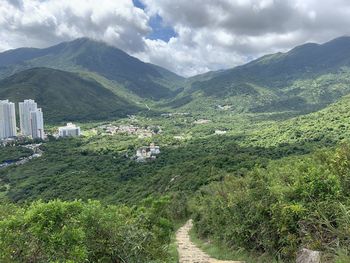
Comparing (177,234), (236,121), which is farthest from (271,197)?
(236,121)

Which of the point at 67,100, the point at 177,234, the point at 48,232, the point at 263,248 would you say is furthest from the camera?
the point at 67,100

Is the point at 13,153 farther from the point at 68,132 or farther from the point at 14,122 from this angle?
the point at 14,122

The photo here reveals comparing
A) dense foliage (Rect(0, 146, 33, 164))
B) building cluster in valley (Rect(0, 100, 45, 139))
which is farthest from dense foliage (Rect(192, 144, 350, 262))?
building cluster in valley (Rect(0, 100, 45, 139))

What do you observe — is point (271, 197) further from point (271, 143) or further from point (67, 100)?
point (67, 100)

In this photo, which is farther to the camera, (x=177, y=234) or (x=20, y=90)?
(x=20, y=90)

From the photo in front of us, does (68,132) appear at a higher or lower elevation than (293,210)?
lower

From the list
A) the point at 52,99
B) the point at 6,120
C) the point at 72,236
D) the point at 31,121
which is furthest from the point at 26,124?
the point at 72,236
